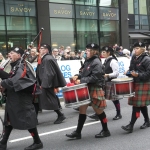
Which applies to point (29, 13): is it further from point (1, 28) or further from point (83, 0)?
point (83, 0)

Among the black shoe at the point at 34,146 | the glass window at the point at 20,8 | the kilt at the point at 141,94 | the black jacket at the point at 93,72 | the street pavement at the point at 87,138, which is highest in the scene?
the glass window at the point at 20,8

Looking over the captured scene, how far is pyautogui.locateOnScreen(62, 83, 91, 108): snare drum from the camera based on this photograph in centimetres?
453

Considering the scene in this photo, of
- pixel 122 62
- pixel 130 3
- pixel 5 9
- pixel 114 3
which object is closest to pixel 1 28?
pixel 5 9

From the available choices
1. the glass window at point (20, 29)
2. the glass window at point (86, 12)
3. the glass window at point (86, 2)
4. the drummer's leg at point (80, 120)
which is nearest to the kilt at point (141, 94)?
the drummer's leg at point (80, 120)

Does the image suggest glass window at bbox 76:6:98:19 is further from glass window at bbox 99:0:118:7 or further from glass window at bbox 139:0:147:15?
glass window at bbox 139:0:147:15

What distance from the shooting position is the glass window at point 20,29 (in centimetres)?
1652

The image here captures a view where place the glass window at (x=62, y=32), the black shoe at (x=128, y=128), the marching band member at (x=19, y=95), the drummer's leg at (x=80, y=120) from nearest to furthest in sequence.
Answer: the marching band member at (x=19, y=95) < the drummer's leg at (x=80, y=120) < the black shoe at (x=128, y=128) < the glass window at (x=62, y=32)

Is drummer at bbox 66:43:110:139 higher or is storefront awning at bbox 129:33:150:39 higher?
Answer: storefront awning at bbox 129:33:150:39

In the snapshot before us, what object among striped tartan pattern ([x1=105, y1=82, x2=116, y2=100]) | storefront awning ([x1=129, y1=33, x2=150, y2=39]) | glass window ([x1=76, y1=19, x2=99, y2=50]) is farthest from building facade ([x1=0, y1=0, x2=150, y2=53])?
striped tartan pattern ([x1=105, y1=82, x2=116, y2=100])

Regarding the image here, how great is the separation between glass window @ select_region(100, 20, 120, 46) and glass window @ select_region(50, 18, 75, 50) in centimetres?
263

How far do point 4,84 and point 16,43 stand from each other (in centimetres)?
1294

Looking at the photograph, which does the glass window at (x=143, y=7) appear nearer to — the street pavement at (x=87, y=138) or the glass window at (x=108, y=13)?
the glass window at (x=108, y=13)

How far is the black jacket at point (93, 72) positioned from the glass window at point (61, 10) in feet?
44.6

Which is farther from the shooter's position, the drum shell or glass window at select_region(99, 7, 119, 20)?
glass window at select_region(99, 7, 119, 20)
